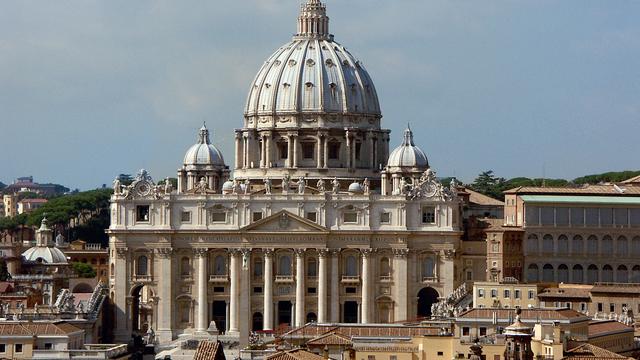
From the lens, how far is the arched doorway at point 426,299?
180 metres

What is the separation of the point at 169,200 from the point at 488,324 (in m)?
61.1

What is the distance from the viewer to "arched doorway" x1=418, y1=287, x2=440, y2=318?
179625 millimetres

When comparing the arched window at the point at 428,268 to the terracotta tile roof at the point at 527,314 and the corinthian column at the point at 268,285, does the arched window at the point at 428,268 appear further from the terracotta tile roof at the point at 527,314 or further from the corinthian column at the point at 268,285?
the terracotta tile roof at the point at 527,314

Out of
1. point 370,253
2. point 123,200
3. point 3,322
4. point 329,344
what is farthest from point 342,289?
point 329,344

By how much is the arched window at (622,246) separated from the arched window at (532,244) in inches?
215

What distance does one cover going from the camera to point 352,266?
182125 mm

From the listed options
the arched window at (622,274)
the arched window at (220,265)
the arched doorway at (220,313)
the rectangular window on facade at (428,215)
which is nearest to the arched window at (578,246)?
the arched window at (622,274)

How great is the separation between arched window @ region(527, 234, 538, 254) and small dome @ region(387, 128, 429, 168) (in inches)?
883

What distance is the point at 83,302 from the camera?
168 metres

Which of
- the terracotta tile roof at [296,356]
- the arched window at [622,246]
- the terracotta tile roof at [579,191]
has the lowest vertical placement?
the terracotta tile roof at [296,356]

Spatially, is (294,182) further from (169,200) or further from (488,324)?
(488,324)

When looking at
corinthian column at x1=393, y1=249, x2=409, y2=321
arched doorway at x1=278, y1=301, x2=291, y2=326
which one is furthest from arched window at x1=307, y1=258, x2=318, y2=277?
corinthian column at x1=393, y1=249, x2=409, y2=321

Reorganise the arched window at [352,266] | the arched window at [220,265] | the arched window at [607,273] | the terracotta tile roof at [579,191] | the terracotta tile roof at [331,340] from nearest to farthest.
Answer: the terracotta tile roof at [331,340]
the arched window at [607,273]
the terracotta tile roof at [579,191]
the arched window at [220,265]
the arched window at [352,266]

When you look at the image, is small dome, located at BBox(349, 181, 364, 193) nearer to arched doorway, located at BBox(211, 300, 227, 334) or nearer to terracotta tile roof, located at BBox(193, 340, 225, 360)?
arched doorway, located at BBox(211, 300, 227, 334)
